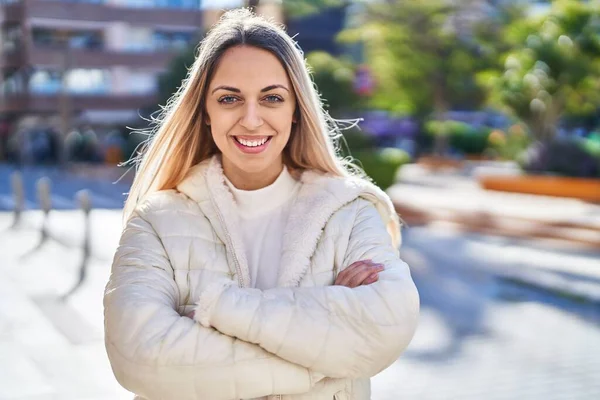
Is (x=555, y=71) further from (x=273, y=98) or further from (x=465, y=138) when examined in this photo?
(x=273, y=98)

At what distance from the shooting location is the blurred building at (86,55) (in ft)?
144

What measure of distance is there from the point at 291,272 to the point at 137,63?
45.7 m

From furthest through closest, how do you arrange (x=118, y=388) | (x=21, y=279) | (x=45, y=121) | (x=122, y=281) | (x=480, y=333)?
(x=45, y=121) → (x=21, y=279) → (x=480, y=333) → (x=118, y=388) → (x=122, y=281)

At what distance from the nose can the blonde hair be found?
12cm

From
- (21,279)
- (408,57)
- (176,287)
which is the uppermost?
(408,57)

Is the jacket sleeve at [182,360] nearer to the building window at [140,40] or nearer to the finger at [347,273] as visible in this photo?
the finger at [347,273]

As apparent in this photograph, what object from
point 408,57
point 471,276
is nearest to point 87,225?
point 471,276

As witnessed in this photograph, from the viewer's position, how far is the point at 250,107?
1.89m

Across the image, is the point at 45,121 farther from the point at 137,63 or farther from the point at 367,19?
the point at 367,19

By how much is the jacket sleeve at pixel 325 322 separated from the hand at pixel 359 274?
0.04 metres

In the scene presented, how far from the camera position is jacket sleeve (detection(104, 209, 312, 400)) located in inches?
67.5

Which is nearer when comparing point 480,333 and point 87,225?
point 480,333

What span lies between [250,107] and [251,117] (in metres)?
0.02

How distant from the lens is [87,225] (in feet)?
31.9
